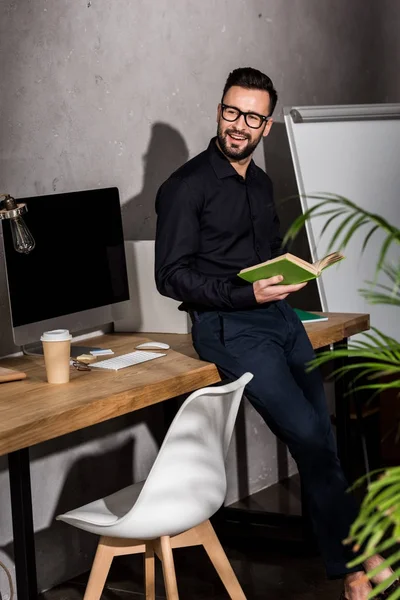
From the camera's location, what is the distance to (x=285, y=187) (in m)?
4.45

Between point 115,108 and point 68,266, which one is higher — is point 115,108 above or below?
above

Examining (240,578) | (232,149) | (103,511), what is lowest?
(240,578)

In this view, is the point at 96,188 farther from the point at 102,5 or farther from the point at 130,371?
the point at 130,371

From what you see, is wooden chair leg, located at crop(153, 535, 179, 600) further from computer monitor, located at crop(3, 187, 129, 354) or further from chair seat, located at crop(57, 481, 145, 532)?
computer monitor, located at crop(3, 187, 129, 354)

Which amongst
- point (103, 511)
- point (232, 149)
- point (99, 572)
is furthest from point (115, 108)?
point (99, 572)

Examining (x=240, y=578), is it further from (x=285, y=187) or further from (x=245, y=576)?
(x=285, y=187)

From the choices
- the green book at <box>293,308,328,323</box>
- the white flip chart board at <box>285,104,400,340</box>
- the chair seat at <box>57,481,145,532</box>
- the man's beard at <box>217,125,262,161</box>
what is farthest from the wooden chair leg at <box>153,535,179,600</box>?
the white flip chart board at <box>285,104,400,340</box>

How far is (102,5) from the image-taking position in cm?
329

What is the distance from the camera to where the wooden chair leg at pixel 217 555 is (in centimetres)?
243

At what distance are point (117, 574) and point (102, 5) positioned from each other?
6.13 feet

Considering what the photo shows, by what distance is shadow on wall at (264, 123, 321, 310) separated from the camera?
434cm

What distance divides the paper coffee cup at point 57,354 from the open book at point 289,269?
503 mm

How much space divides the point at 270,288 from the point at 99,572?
0.89 metres

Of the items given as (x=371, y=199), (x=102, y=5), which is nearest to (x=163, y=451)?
(x=102, y=5)
